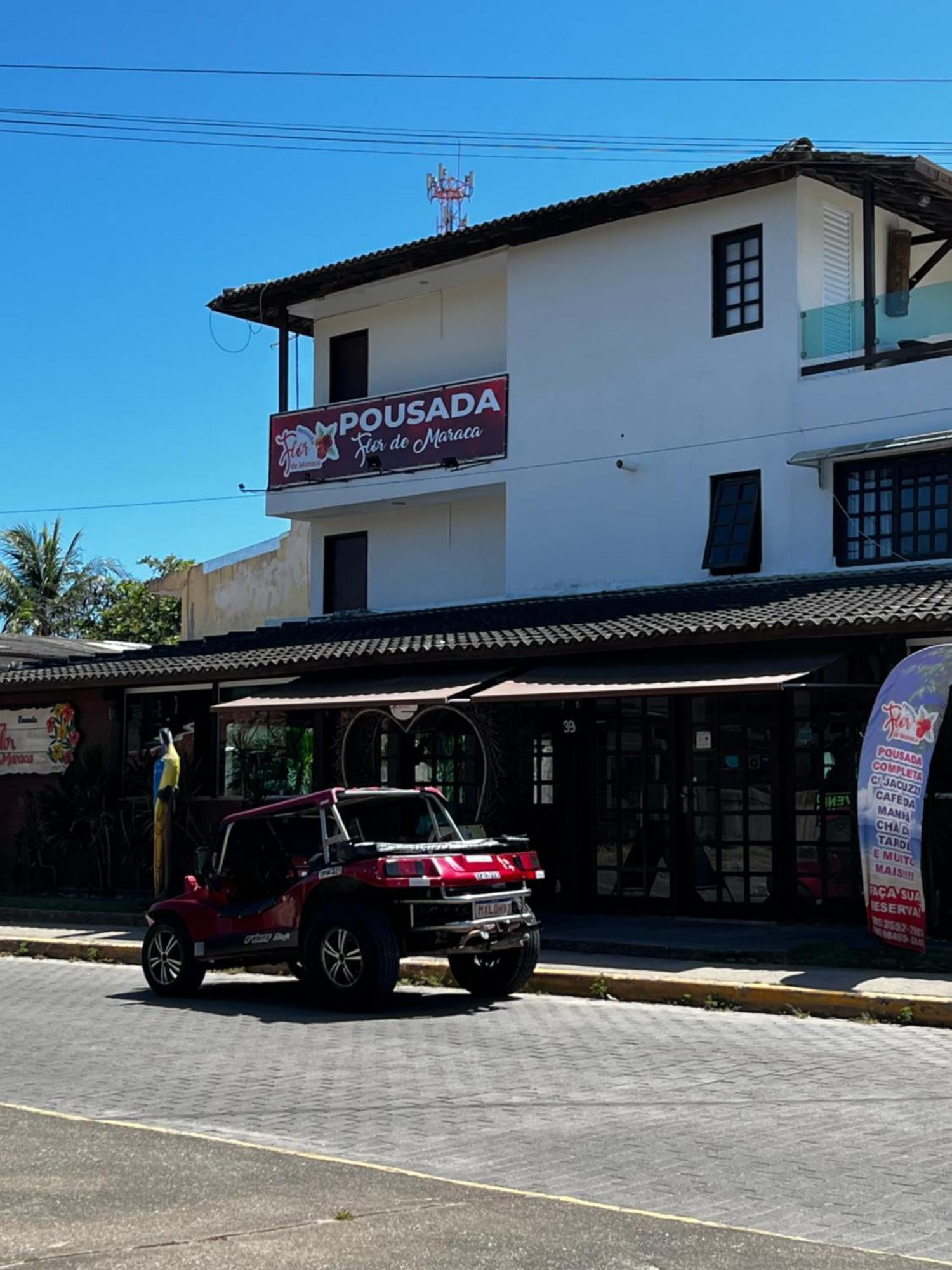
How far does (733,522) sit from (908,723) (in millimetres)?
8875

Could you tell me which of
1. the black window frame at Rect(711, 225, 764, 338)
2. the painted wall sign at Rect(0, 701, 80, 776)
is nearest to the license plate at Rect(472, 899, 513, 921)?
the black window frame at Rect(711, 225, 764, 338)

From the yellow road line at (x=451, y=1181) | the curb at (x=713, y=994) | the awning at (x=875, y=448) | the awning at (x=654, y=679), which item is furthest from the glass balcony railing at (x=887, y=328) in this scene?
the yellow road line at (x=451, y=1181)

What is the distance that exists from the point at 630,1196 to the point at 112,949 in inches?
464

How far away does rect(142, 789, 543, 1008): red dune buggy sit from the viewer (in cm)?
1212

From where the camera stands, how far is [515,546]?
24891 millimetres

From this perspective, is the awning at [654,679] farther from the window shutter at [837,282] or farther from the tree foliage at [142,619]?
the tree foliage at [142,619]

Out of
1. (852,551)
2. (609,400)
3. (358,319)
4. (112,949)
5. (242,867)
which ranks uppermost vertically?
(358,319)

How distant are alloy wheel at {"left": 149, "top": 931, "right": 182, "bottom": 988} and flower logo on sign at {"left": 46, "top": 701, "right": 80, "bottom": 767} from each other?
36.9 feet

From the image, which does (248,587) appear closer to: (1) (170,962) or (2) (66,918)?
(2) (66,918)

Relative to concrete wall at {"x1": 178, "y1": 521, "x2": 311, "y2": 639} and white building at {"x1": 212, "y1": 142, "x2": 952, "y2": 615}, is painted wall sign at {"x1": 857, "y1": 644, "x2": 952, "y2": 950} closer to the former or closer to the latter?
white building at {"x1": 212, "y1": 142, "x2": 952, "y2": 615}

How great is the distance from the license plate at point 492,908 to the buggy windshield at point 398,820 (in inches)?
34.7

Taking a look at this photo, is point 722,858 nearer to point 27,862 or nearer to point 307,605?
point 27,862

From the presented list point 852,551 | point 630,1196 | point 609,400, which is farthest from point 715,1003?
point 609,400

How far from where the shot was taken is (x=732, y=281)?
73.9 ft
